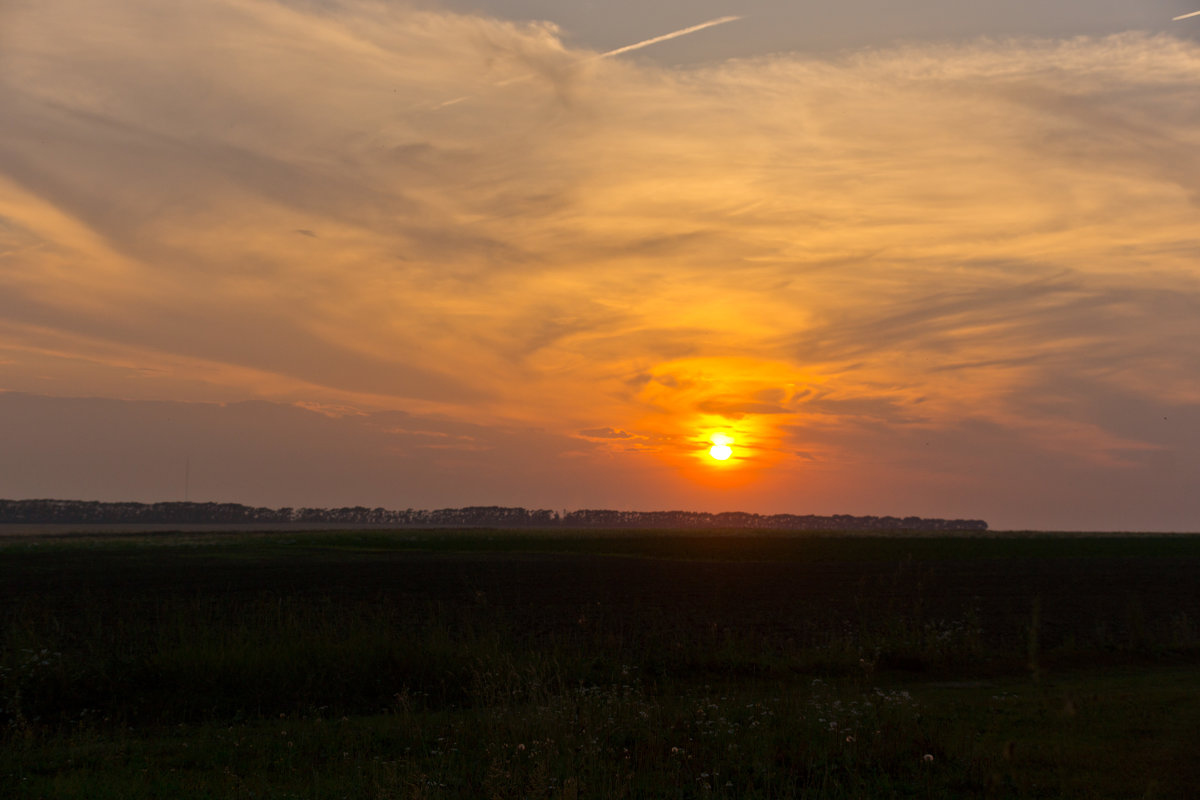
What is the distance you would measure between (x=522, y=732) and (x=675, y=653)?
24.0ft


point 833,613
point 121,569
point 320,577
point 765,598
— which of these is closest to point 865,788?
point 833,613

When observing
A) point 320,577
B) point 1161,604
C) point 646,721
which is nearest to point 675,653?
point 646,721

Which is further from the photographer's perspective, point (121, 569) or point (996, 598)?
point (121, 569)

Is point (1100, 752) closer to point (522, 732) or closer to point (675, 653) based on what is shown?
point (522, 732)

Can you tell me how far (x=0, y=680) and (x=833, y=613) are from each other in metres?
21.7

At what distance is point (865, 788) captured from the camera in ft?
28.2

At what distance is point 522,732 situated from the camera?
406 inches

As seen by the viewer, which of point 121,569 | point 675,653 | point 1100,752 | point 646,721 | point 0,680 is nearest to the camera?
point 1100,752

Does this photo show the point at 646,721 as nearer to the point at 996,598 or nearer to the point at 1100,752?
the point at 1100,752

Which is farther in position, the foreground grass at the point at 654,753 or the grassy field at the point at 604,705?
the grassy field at the point at 604,705

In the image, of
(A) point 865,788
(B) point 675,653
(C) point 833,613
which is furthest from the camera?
(C) point 833,613

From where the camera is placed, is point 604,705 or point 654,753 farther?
point 604,705

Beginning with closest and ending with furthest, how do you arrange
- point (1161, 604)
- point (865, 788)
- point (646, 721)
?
point (865, 788) → point (646, 721) → point (1161, 604)

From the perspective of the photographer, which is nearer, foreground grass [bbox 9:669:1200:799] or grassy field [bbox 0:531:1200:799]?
foreground grass [bbox 9:669:1200:799]
